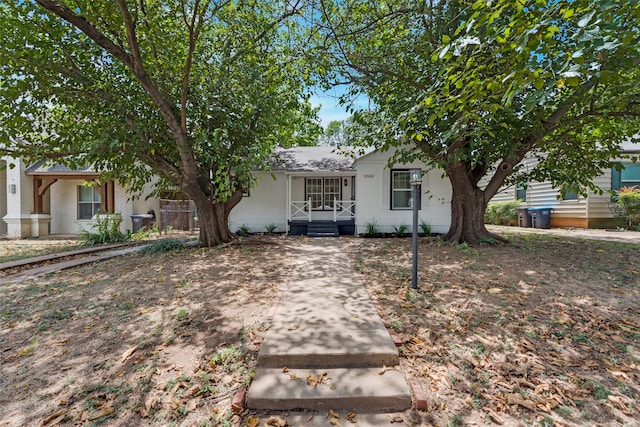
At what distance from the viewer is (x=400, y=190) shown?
37.3 feet

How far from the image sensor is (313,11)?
7121 mm

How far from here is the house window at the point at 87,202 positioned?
13.5 meters

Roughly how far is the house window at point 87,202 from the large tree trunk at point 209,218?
8419 mm

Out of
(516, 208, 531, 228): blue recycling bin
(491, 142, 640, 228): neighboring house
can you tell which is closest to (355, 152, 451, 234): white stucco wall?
(491, 142, 640, 228): neighboring house

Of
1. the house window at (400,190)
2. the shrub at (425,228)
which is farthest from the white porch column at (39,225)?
the shrub at (425,228)

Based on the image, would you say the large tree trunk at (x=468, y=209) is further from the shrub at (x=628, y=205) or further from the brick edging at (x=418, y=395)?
the shrub at (x=628, y=205)

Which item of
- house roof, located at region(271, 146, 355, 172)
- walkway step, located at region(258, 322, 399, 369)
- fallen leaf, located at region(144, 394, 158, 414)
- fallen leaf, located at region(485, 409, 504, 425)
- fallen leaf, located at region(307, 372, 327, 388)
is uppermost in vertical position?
house roof, located at region(271, 146, 355, 172)

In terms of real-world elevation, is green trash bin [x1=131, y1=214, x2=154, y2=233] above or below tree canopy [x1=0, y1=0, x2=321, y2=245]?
below

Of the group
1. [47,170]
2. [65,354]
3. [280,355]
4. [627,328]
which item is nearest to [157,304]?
[65,354]

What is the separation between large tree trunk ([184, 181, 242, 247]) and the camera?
27.0ft

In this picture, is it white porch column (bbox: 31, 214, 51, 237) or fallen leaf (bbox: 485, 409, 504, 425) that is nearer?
fallen leaf (bbox: 485, 409, 504, 425)

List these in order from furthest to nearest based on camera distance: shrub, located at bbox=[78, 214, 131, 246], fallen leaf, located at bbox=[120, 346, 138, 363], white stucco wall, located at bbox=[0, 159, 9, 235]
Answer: white stucco wall, located at bbox=[0, 159, 9, 235]
shrub, located at bbox=[78, 214, 131, 246]
fallen leaf, located at bbox=[120, 346, 138, 363]

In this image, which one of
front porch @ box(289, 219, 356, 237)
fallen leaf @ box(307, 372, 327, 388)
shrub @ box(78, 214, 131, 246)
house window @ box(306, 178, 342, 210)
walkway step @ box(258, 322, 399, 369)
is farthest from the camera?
house window @ box(306, 178, 342, 210)

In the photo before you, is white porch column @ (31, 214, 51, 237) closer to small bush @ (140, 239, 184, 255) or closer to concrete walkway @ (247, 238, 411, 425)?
small bush @ (140, 239, 184, 255)
